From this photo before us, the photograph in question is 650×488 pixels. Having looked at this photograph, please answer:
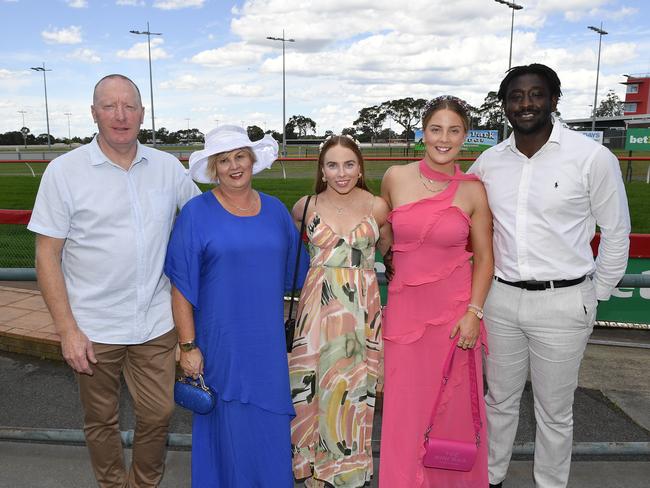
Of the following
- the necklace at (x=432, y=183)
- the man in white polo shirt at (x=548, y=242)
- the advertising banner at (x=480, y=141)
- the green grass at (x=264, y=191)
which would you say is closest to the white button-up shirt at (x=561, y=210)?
the man in white polo shirt at (x=548, y=242)

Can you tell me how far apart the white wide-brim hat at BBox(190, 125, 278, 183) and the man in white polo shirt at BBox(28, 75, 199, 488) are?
15cm

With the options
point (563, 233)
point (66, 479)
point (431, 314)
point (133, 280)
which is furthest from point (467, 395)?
point (66, 479)

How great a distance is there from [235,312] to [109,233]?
2.21 ft

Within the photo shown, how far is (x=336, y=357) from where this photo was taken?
2.86 meters

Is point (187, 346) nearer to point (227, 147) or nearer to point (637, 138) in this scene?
point (227, 147)

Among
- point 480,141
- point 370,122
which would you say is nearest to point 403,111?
point 370,122

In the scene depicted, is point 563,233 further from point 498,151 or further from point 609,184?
point 498,151

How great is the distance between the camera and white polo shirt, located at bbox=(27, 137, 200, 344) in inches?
101

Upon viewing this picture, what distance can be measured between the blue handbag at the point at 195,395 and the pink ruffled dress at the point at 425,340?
899 millimetres

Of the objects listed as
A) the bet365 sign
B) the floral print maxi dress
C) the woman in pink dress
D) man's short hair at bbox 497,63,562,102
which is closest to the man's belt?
the woman in pink dress

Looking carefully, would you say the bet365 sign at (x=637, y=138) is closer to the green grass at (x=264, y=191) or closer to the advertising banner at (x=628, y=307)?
the green grass at (x=264, y=191)

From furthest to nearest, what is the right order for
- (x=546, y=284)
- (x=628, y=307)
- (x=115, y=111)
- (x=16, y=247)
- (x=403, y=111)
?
(x=403, y=111), (x=16, y=247), (x=628, y=307), (x=546, y=284), (x=115, y=111)

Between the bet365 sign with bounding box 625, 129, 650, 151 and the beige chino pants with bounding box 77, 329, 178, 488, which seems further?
the bet365 sign with bounding box 625, 129, 650, 151

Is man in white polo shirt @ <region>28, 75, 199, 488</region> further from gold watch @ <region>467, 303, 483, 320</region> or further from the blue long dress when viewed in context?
gold watch @ <region>467, 303, 483, 320</region>
